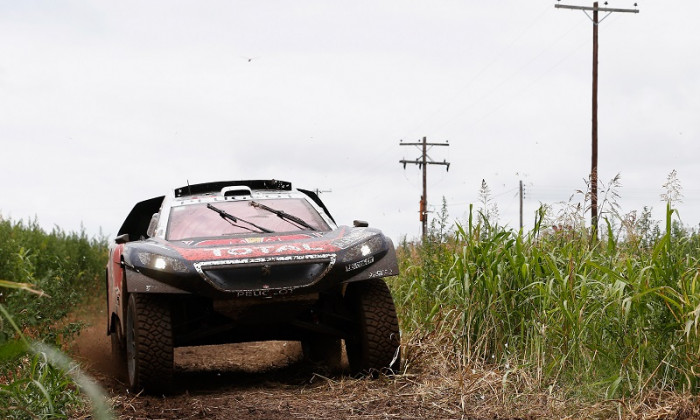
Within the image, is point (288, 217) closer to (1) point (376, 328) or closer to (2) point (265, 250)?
(2) point (265, 250)

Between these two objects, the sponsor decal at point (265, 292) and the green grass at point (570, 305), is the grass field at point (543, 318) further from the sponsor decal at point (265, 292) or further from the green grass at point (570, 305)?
the sponsor decal at point (265, 292)

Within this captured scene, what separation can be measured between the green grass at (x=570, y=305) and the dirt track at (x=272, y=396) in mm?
738

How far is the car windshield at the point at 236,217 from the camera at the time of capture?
24.5 ft

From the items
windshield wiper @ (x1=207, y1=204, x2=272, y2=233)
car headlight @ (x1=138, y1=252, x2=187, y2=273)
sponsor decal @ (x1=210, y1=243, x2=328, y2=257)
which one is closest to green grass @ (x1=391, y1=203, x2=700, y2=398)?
sponsor decal @ (x1=210, y1=243, x2=328, y2=257)

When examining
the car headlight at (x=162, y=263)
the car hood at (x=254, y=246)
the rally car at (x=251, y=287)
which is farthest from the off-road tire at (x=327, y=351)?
the car headlight at (x=162, y=263)

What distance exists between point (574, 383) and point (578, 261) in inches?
45.3

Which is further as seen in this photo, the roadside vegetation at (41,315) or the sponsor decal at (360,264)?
the sponsor decal at (360,264)

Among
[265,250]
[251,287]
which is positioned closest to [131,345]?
[251,287]

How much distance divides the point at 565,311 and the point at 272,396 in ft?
7.27

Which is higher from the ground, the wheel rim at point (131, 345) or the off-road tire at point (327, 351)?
the wheel rim at point (131, 345)

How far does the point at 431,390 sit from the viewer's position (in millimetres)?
6188

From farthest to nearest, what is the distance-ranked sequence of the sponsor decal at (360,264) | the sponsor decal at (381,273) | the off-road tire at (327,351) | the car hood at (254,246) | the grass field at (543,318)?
the off-road tire at (327,351) < the sponsor decal at (381,273) < the sponsor decal at (360,264) < the car hood at (254,246) < the grass field at (543,318)

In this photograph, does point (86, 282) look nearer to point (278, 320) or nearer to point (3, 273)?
point (3, 273)

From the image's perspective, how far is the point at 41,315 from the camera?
7.70m
